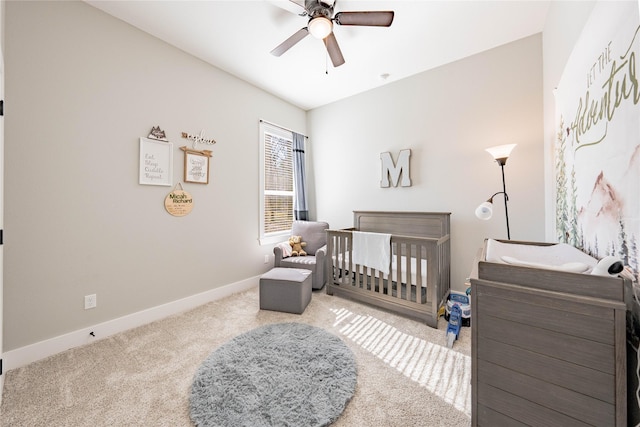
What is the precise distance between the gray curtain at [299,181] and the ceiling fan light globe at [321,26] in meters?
2.05

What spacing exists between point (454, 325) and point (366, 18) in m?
2.40

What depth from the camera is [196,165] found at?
2570 mm

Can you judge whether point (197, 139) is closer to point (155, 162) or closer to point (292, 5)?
point (155, 162)

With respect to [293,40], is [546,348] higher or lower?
lower

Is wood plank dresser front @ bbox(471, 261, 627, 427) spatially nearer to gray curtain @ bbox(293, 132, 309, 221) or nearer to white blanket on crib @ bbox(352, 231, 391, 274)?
white blanket on crib @ bbox(352, 231, 391, 274)

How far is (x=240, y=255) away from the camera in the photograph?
3.03 meters

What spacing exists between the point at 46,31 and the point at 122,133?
0.76 metres

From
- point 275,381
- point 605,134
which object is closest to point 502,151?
point 605,134

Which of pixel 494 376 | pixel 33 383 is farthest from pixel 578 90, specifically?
pixel 33 383

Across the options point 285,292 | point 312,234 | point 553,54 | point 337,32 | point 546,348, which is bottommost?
point 285,292

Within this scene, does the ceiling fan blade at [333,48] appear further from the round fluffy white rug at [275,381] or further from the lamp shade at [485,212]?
the round fluffy white rug at [275,381]

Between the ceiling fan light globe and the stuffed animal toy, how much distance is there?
2315mm

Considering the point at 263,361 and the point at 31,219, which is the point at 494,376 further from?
the point at 31,219

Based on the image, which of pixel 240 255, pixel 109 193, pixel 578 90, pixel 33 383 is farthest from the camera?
pixel 240 255
